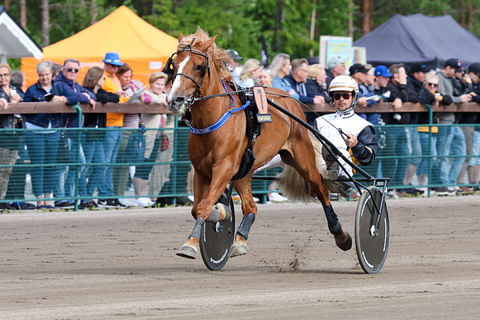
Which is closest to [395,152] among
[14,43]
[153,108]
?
[153,108]

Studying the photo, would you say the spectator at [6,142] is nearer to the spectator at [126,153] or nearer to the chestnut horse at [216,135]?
the spectator at [126,153]

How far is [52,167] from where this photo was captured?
12109 mm

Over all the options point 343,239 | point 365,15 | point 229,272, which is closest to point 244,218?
point 229,272

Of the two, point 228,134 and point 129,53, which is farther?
point 129,53

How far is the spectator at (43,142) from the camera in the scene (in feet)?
39.5

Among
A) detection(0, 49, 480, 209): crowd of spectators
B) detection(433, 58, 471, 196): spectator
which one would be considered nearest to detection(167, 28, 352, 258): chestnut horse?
detection(0, 49, 480, 209): crowd of spectators

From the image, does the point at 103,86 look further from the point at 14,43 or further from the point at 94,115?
the point at 14,43

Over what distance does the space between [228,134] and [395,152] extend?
7087 mm

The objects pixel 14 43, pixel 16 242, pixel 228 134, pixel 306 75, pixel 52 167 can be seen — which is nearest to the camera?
pixel 228 134

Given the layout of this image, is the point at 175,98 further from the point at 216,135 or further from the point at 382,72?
the point at 382,72

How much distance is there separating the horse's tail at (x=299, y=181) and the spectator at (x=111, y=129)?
12.6ft

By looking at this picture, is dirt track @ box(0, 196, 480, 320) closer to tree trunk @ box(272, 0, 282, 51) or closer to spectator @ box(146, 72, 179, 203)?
spectator @ box(146, 72, 179, 203)

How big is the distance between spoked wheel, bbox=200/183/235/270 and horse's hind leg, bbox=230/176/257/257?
7 cm

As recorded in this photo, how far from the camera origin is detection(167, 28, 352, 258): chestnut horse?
Answer: 7.58 metres
